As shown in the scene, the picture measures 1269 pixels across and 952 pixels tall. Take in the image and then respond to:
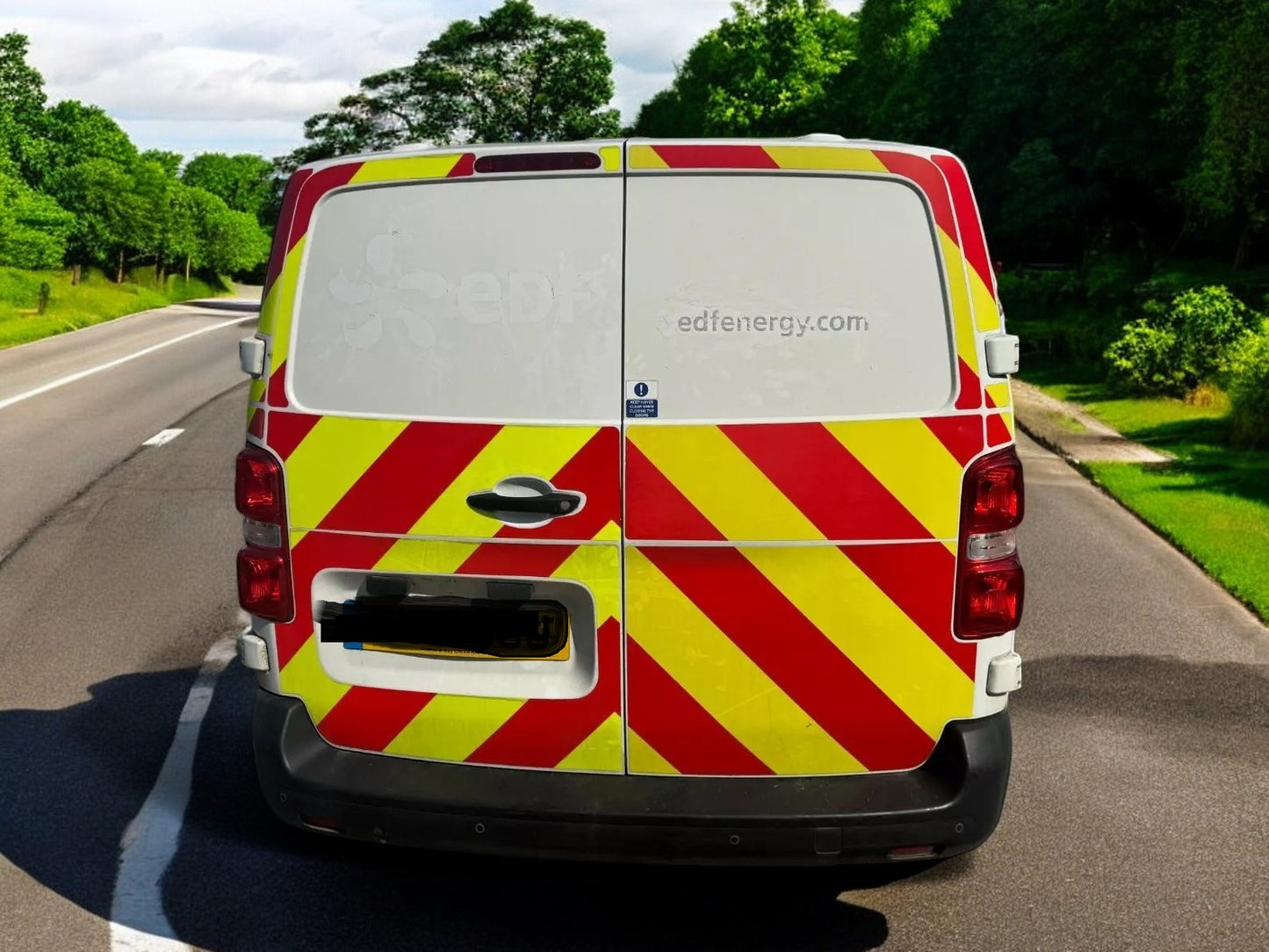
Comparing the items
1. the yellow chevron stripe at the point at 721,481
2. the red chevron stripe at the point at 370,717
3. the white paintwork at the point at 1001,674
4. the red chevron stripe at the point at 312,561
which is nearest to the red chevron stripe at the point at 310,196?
the red chevron stripe at the point at 312,561

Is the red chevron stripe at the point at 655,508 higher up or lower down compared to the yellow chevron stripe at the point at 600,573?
higher up

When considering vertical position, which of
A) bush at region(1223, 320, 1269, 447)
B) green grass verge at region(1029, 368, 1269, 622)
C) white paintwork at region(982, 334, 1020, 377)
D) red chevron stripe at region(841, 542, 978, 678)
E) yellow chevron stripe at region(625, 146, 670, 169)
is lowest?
green grass verge at region(1029, 368, 1269, 622)

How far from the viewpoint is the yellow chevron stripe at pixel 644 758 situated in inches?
156

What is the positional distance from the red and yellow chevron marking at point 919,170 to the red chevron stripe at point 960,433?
0.04 metres

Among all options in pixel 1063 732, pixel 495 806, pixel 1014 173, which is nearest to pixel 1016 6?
pixel 1014 173

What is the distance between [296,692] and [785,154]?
1.91 metres

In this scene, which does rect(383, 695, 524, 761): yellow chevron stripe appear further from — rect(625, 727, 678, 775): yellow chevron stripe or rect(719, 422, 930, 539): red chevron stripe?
rect(719, 422, 930, 539): red chevron stripe

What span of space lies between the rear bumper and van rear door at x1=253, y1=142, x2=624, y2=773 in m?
0.08

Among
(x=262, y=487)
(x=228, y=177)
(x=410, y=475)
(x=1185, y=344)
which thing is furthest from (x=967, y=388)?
(x=228, y=177)

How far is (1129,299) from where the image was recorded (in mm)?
30484

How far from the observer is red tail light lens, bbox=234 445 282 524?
13.5 feet

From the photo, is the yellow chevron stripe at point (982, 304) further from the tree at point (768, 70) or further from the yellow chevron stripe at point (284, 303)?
the tree at point (768, 70)

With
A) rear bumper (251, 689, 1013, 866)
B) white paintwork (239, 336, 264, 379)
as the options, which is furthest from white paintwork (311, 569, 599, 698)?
white paintwork (239, 336, 264, 379)

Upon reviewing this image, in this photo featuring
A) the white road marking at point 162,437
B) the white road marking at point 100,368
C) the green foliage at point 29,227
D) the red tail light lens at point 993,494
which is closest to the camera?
the red tail light lens at point 993,494
